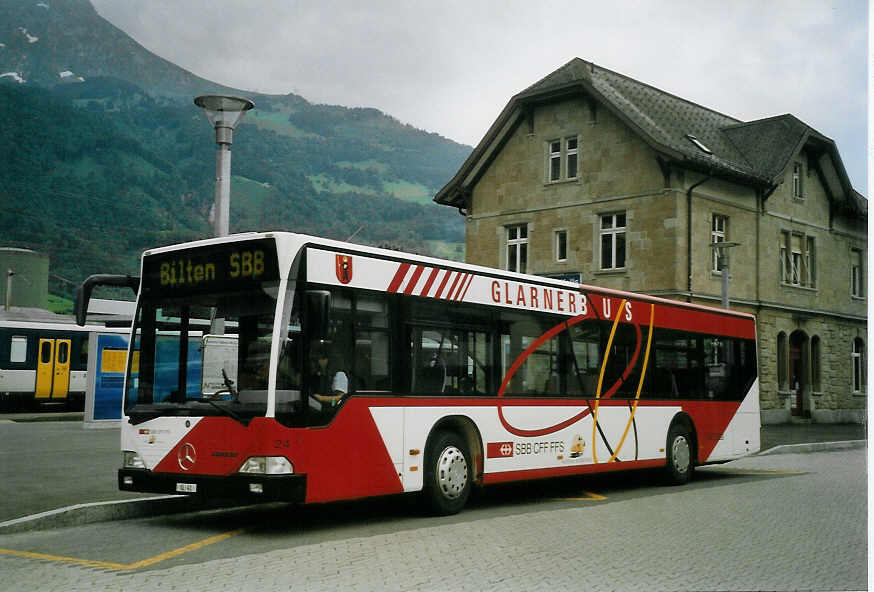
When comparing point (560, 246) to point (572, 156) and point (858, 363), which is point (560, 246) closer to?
point (572, 156)

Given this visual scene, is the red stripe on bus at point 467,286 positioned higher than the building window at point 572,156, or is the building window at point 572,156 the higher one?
the building window at point 572,156

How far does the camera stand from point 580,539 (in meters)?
9.61

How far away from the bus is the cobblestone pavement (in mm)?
876

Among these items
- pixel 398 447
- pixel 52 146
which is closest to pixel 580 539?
pixel 398 447

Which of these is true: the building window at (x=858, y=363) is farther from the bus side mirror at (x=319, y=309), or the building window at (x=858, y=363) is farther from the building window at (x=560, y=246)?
the bus side mirror at (x=319, y=309)

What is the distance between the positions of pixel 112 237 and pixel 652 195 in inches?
681

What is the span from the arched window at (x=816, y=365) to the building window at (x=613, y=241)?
7.96 m

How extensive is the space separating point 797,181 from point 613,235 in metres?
7.11

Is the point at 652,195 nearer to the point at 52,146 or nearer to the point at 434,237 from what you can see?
the point at 434,237

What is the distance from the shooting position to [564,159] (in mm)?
33625

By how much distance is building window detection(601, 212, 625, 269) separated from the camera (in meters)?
32.5

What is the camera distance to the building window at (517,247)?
35000 mm

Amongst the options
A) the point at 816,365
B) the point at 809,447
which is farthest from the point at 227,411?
the point at 816,365

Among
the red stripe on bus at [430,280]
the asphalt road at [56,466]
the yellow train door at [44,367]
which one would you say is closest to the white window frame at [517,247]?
the asphalt road at [56,466]
